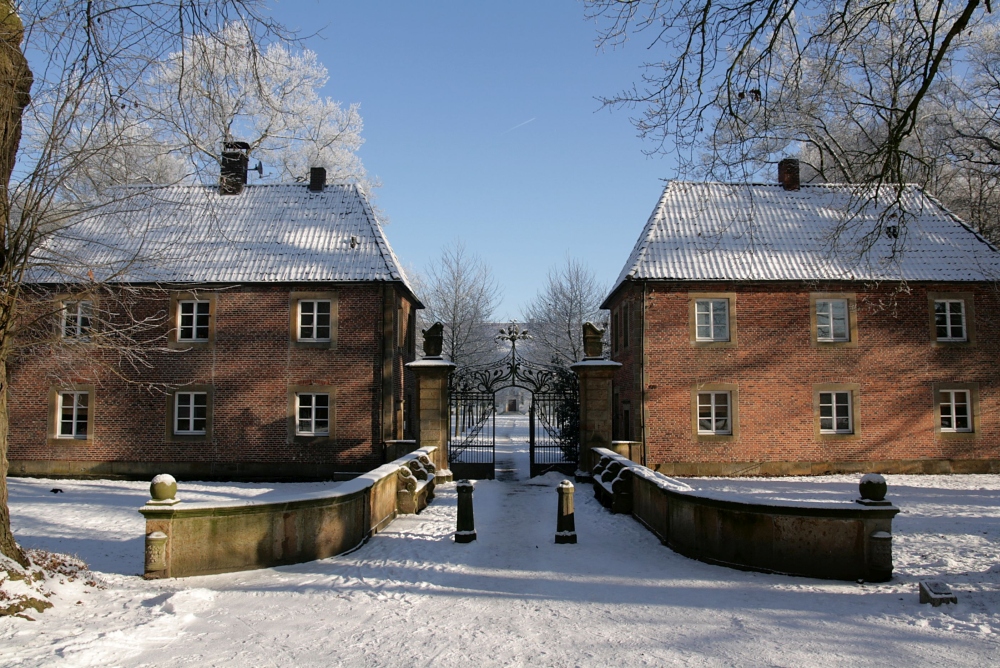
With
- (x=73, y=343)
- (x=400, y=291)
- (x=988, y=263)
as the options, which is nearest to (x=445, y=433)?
(x=400, y=291)

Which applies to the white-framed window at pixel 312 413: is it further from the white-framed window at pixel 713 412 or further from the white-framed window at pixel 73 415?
the white-framed window at pixel 713 412

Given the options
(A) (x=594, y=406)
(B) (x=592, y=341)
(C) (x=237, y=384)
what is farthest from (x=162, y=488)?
(C) (x=237, y=384)

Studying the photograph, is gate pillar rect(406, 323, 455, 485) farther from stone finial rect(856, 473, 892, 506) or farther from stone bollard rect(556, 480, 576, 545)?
stone finial rect(856, 473, 892, 506)

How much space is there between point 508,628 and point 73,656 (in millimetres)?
3407

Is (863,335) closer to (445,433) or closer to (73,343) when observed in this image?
(445,433)

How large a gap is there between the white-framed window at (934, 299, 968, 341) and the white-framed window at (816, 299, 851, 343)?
2485 mm

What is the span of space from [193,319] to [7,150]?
1223 cm

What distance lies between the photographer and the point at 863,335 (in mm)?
18891

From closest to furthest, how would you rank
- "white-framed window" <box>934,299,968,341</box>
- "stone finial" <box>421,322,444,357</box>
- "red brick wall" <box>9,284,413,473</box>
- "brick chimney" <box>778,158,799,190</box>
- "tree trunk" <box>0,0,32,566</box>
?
"tree trunk" <box>0,0,32,566</box> → "stone finial" <box>421,322,444,357</box> → "red brick wall" <box>9,284,413,473</box> → "white-framed window" <box>934,299,968,341</box> → "brick chimney" <box>778,158,799,190</box>

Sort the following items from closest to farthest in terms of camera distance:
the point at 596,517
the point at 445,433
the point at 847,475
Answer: the point at 596,517 → the point at 445,433 → the point at 847,475

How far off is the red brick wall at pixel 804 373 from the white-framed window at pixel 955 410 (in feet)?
1.04

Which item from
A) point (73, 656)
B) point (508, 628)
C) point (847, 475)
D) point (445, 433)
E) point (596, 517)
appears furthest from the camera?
point (847, 475)

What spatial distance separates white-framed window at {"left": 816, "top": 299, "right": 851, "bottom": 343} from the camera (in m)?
18.9

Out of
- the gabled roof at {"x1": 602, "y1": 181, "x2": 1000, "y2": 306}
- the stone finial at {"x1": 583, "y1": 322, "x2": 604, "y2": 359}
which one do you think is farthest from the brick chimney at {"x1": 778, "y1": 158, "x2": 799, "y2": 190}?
the stone finial at {"x1": 583, "y1": 322, "x2": 604, "y2": 359}
